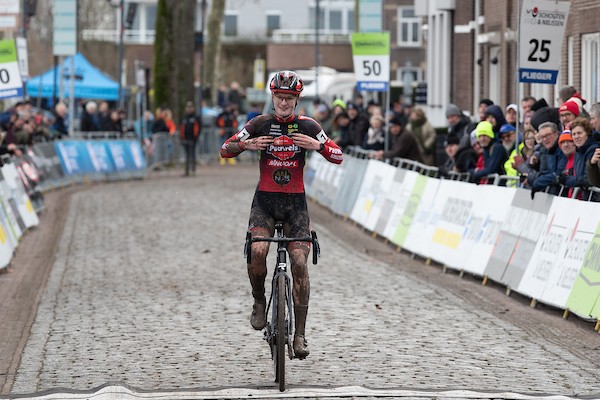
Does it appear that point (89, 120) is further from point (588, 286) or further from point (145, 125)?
point (588, 286)

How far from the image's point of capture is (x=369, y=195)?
25.5 metres

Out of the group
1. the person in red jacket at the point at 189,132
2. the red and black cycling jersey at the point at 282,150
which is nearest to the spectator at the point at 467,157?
the red and black cycling jersey at the point at 282,150

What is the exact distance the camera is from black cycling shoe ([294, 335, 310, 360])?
1076cm

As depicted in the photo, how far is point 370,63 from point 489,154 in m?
10.1

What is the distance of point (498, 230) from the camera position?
1723 centimetres

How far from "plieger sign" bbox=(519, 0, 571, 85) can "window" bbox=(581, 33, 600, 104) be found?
7.86 metres

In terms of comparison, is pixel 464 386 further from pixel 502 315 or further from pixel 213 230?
pixel 213 230

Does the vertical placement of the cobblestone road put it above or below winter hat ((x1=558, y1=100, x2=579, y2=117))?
below

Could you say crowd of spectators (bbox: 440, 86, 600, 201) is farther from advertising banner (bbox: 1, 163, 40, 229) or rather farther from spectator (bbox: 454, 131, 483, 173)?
advertising banner (bbox: 1, 163, 40, 229)

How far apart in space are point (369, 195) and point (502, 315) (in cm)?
1075

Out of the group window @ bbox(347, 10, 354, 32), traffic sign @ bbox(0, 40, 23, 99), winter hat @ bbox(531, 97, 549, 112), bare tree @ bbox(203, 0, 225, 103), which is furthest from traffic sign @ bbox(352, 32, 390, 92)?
window @ bbox(347, 10, 354, 32)

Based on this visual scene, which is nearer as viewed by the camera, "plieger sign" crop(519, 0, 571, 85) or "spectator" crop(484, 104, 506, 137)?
"plieger sign" crop(519, 0, 571, 85)

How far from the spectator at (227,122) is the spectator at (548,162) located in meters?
37.4

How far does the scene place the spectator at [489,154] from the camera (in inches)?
744
